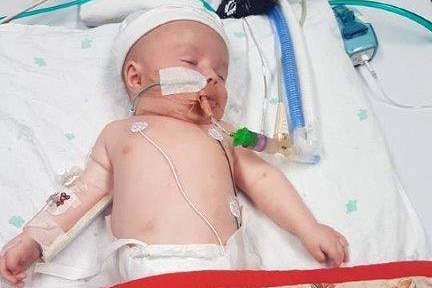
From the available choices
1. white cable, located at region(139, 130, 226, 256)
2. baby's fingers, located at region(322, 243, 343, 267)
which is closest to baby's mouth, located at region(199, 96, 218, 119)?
white cable, located at region(139, 130, 226, 256)

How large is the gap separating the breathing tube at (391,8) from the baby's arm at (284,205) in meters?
0.58

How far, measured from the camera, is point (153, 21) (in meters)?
1.33

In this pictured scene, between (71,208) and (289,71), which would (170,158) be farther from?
(289,71)

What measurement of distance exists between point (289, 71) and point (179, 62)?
0.94 ft

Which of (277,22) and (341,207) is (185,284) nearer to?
(341,207)

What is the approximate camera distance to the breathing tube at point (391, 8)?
5.28 feet

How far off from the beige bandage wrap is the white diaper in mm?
133

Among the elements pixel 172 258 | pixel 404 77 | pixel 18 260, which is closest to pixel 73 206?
pixel 18 260

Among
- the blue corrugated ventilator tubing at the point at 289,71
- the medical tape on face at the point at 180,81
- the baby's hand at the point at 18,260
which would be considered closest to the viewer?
the baby's hand at the point at 18,260

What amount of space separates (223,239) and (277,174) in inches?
8.5

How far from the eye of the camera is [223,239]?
3.71 ft

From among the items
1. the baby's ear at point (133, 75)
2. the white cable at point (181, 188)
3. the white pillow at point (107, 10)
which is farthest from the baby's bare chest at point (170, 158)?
the white pillow at point (107, 10)

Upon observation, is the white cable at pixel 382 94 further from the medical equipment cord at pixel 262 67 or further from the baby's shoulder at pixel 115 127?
the baby's shoulder at pixel 115 127

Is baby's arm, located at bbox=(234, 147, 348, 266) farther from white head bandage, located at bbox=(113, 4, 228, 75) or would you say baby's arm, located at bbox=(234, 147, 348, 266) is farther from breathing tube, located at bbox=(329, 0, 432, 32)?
breathing tube, located at bbox=(329, 0, 432, 32)
